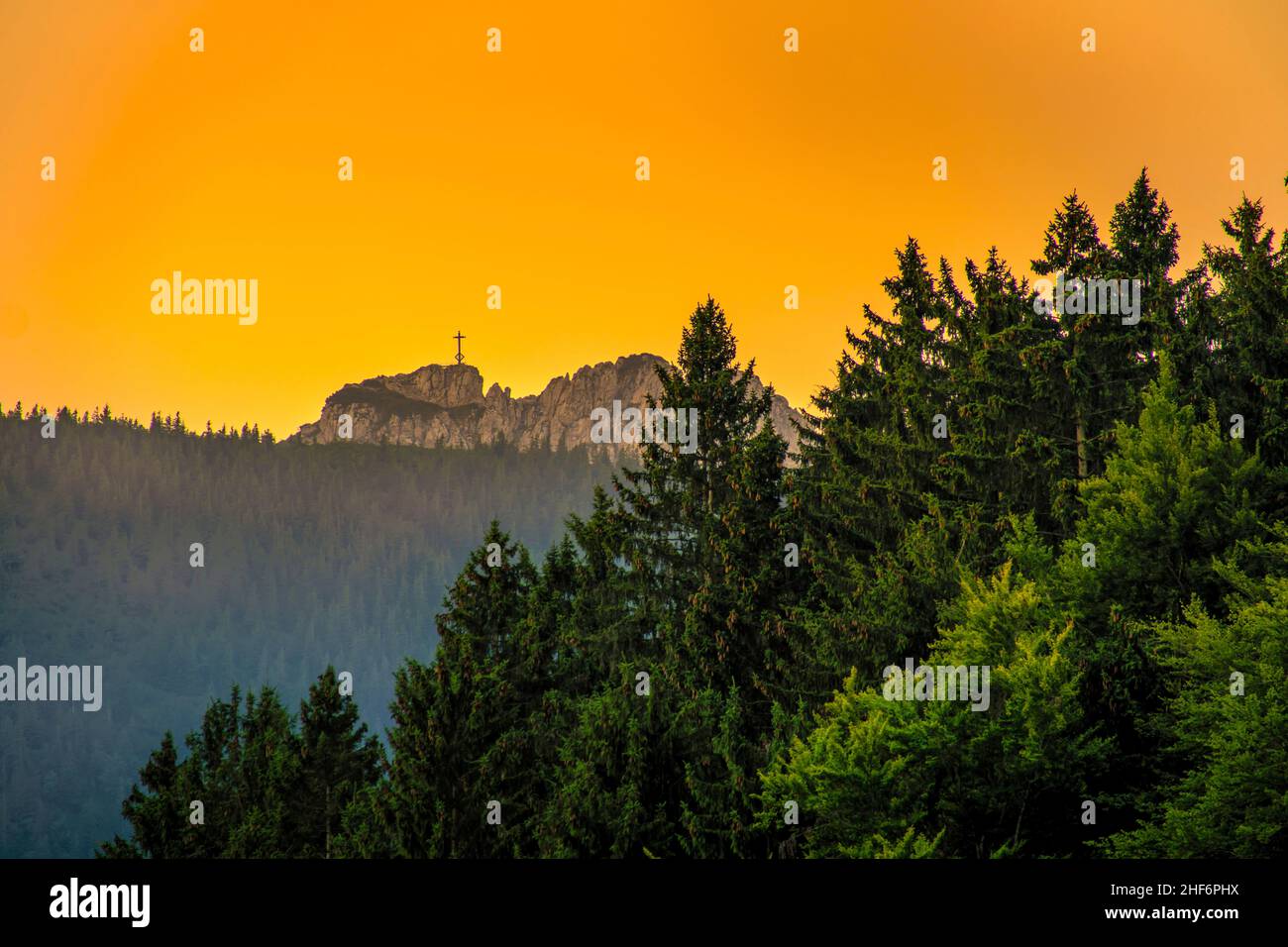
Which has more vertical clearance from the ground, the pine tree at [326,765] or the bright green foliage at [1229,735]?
the bright green foliage at [1229,735]

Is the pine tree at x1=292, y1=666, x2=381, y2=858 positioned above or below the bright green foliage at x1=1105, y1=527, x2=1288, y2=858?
below

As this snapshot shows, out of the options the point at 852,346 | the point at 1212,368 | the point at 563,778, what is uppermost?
the point at 852,346

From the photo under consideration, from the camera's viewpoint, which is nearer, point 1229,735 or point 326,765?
point 1229,735

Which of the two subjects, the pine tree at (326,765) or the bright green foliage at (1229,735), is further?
the pine tree at (326,765)

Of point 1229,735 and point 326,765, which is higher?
point 1229,735

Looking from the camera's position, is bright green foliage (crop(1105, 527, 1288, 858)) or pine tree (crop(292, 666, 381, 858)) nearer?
bright green foliage (crop(1105, 527, 1288, 858))

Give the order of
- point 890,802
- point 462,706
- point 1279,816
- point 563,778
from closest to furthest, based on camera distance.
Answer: point 1279,816 < point 890,802 < point 563,778 < point 462,706

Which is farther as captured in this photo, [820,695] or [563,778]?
[820,695]
